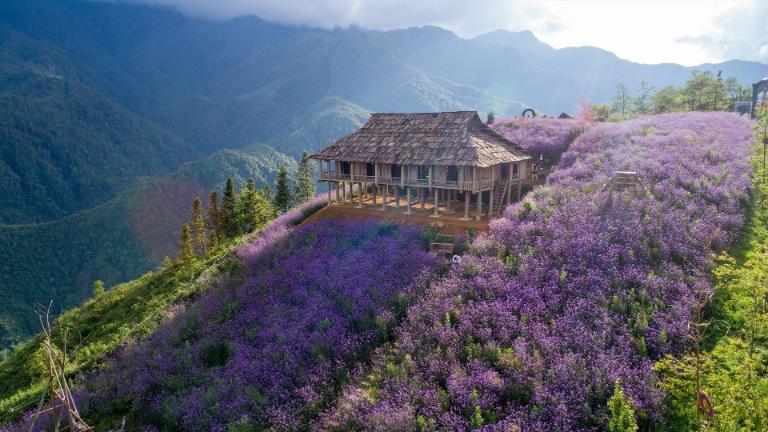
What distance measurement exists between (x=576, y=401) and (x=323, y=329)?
377 inches

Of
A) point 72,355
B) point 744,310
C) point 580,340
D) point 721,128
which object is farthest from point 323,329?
point 721,128

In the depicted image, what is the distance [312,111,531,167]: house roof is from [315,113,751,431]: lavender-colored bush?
16.5ft


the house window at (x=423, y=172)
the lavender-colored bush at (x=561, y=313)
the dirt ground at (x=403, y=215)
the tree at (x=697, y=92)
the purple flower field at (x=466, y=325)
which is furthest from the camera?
the tree at (x=697, y=92)

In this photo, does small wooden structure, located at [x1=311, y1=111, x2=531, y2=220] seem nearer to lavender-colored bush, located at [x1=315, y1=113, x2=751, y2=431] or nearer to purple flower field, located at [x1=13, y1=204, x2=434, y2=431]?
lavender-colored bush, located at [x1=315, y1=113, x2=751, y2=431]

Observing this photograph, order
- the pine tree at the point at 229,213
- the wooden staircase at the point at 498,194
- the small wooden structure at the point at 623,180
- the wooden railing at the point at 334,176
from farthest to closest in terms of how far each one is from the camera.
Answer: the pine tree at the point at 229,213, the wooden railing at the point at 334,176, the wooden staircase at the point at 498,194, the small wooden structure at the point at 623,180

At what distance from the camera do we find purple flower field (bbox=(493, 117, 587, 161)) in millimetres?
35688

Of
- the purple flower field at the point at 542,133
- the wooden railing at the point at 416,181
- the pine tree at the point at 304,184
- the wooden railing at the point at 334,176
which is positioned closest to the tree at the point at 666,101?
the purple flower field at the point at 542,133

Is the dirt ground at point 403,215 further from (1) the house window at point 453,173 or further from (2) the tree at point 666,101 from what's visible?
(2) the tree at point 666,101

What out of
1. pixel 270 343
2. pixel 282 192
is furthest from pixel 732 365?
pixel 282 192

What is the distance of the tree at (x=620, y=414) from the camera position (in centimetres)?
1048

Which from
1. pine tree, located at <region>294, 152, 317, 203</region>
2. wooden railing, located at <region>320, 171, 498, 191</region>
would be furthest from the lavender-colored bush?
pine tree, located at <region>294, 152, 317, 203</region>

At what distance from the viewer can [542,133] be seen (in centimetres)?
3862

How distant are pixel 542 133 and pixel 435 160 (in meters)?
16.6

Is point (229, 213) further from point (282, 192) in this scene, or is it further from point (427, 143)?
point (427, 143)
